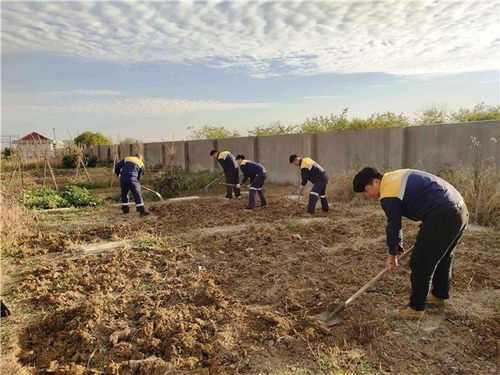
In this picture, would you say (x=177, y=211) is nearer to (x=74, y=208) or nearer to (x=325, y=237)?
(x=74, y=208)

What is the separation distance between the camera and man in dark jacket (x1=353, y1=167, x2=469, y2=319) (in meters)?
3.24

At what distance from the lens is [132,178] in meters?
8.52

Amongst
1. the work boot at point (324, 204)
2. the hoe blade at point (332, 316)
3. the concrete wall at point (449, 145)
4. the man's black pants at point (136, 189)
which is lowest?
the hoe blade at point (332, 316)

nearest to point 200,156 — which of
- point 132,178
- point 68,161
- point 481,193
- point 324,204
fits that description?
point 132,178

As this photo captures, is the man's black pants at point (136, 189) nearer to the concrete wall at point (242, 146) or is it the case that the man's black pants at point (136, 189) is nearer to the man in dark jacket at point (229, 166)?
the man in dark jacket at point (229, 166)

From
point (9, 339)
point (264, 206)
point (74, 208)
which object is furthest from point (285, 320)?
point (74, 208)

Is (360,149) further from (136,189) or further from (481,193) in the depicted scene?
(136,189)

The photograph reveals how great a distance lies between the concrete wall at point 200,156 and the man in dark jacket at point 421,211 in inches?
549

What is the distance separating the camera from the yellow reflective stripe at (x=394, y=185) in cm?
324

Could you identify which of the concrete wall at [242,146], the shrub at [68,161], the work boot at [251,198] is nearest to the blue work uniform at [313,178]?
the work boot at [251,198]

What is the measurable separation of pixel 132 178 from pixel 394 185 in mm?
6439

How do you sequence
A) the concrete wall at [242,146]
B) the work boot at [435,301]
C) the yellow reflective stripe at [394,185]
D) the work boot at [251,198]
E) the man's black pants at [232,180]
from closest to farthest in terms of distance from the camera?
1. the yellow reflective stripe at [394,185]
2. the work boot at [435,301]
3. the work boot at [251,198]
4. the man's black pants at [232,180]
5. the concrete wall at [242,146]

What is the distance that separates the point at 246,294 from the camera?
4.14 metres

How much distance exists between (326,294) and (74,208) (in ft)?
24.3
